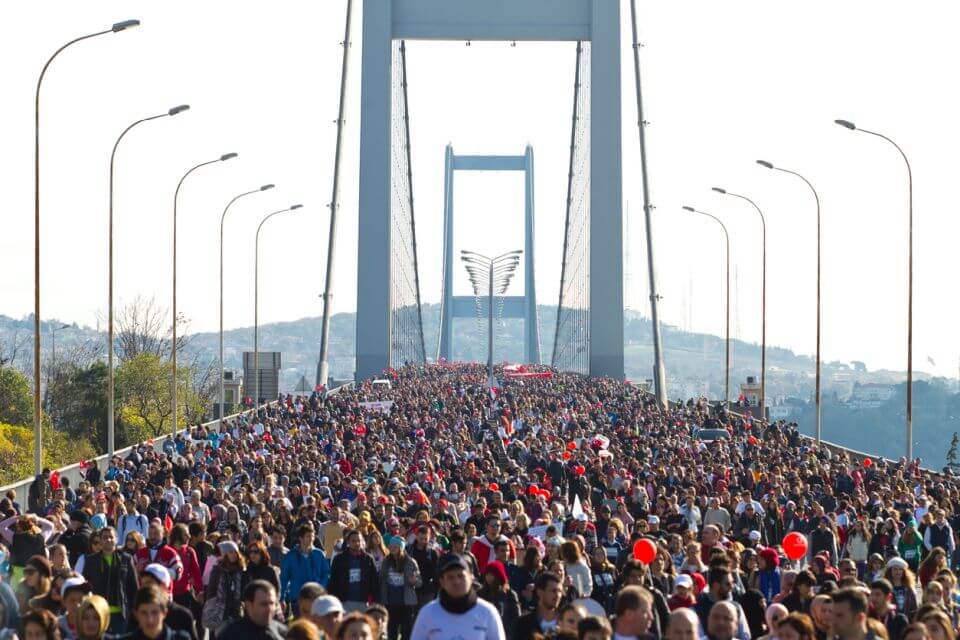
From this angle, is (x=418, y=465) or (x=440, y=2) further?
(x=440, y=2)

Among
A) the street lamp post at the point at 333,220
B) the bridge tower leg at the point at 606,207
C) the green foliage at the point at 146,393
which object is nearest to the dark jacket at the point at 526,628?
the street lamp post at the point at 333,220

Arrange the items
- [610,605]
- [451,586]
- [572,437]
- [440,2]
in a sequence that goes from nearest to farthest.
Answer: [451,586], [610,605], [572,437], [440,2]

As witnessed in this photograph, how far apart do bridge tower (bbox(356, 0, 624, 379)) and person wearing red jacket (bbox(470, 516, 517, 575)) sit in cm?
5074

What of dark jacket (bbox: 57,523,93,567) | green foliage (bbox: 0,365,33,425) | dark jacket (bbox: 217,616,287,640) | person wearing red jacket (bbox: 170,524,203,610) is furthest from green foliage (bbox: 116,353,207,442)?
dark jacket (bbox: 217,616,287,640)

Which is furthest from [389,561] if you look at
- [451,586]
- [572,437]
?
[572,437]

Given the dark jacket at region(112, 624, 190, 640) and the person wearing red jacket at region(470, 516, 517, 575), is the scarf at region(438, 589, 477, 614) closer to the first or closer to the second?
the dark jacket at region(112, 624, 190, 640)

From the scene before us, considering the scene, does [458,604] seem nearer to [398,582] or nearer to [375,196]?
[398,582]

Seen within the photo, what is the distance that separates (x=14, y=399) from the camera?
56562mm

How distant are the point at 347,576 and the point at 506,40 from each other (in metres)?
54.4

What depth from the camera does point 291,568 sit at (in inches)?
472

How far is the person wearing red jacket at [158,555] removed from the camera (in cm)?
1176

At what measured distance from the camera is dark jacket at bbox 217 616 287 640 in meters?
7.32

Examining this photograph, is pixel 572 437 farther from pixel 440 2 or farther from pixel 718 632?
pixel 440 2

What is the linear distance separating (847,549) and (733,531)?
4.30ft
